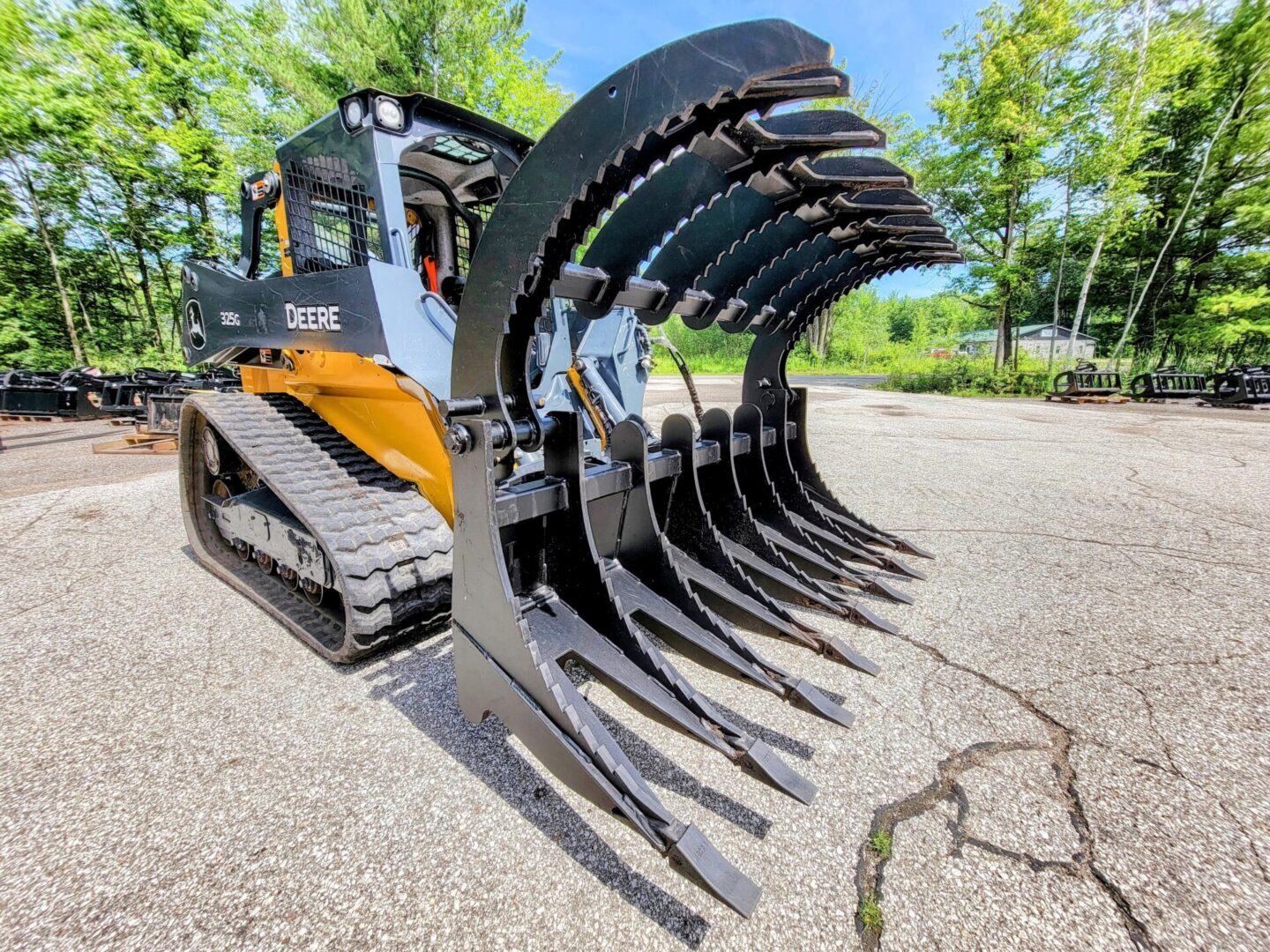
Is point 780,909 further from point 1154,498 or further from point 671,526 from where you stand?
point 1154,498

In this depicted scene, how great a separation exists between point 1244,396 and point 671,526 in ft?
54.8

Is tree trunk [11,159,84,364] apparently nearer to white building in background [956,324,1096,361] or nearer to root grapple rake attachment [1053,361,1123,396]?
root grapple rake attachment [1053,361,1123,396]

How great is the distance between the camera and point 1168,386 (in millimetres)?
14344

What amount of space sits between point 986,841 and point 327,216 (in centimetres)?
328

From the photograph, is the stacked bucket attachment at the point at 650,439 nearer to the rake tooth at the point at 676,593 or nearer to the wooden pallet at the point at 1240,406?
the rake tooth at the point at 676,593

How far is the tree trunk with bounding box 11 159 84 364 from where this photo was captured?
15.9m

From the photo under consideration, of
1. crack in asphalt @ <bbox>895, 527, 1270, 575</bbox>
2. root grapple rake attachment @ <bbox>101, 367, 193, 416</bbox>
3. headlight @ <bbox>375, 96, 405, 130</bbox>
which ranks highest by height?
headlight @ <bbox>375, 96, 405, 130</bbox>

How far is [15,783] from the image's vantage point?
1597mm

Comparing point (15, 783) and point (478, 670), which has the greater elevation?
point (478, 670)

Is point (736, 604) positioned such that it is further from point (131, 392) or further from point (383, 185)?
point (131, 392)

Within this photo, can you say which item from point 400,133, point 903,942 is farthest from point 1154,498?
point 400,133

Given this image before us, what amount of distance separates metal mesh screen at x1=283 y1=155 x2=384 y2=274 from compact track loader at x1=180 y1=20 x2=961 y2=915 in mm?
16

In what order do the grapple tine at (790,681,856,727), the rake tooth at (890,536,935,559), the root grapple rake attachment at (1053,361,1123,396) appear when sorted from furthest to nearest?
the root grapple rake attachment at (1053,361,1123,396), the rake tooth at (890,536,935,559), the grapple tine at (790,681,856,727)

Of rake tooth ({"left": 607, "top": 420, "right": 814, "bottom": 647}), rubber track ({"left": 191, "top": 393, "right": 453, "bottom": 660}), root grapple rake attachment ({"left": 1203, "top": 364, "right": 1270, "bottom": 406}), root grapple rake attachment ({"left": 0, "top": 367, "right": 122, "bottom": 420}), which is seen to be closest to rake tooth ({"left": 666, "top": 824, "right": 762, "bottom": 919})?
rake tooth ({"left": 607, "top": 420, "right": 814, "bottom": 647})
